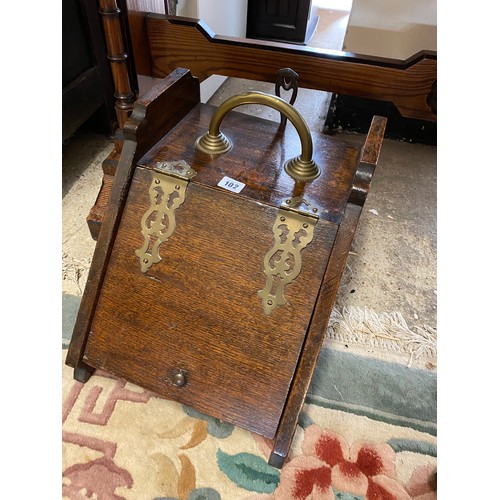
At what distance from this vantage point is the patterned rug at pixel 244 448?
0.78 meters

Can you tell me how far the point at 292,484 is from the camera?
786mm

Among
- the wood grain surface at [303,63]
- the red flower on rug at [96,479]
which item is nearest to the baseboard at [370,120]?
the wood grain surface at [303,63]

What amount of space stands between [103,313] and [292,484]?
0.47 m

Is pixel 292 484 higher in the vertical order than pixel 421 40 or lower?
lower

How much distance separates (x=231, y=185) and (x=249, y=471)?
52cm

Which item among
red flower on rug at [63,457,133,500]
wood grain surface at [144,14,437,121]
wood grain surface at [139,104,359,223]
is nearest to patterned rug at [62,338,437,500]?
red flower on rug at [63,457,133,500]

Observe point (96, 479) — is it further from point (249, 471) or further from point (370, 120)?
point (370, 120)

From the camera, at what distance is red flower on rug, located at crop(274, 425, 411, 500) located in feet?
2.57

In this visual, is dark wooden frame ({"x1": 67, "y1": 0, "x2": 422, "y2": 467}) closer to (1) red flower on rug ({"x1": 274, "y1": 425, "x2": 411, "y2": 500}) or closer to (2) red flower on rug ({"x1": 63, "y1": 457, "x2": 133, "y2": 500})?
(1) red flower on rug ({"x1": 274, "y1": 425, "x2": 411, "y2": 500})

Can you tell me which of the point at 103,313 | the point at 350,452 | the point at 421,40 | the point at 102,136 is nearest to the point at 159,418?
the point at 103,313

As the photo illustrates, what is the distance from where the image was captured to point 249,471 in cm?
80

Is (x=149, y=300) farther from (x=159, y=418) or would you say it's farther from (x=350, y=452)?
(x=350, y=452)

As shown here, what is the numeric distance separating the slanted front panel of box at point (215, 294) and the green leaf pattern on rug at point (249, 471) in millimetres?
68

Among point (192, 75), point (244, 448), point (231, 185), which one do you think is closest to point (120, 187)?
point (231, 185)
